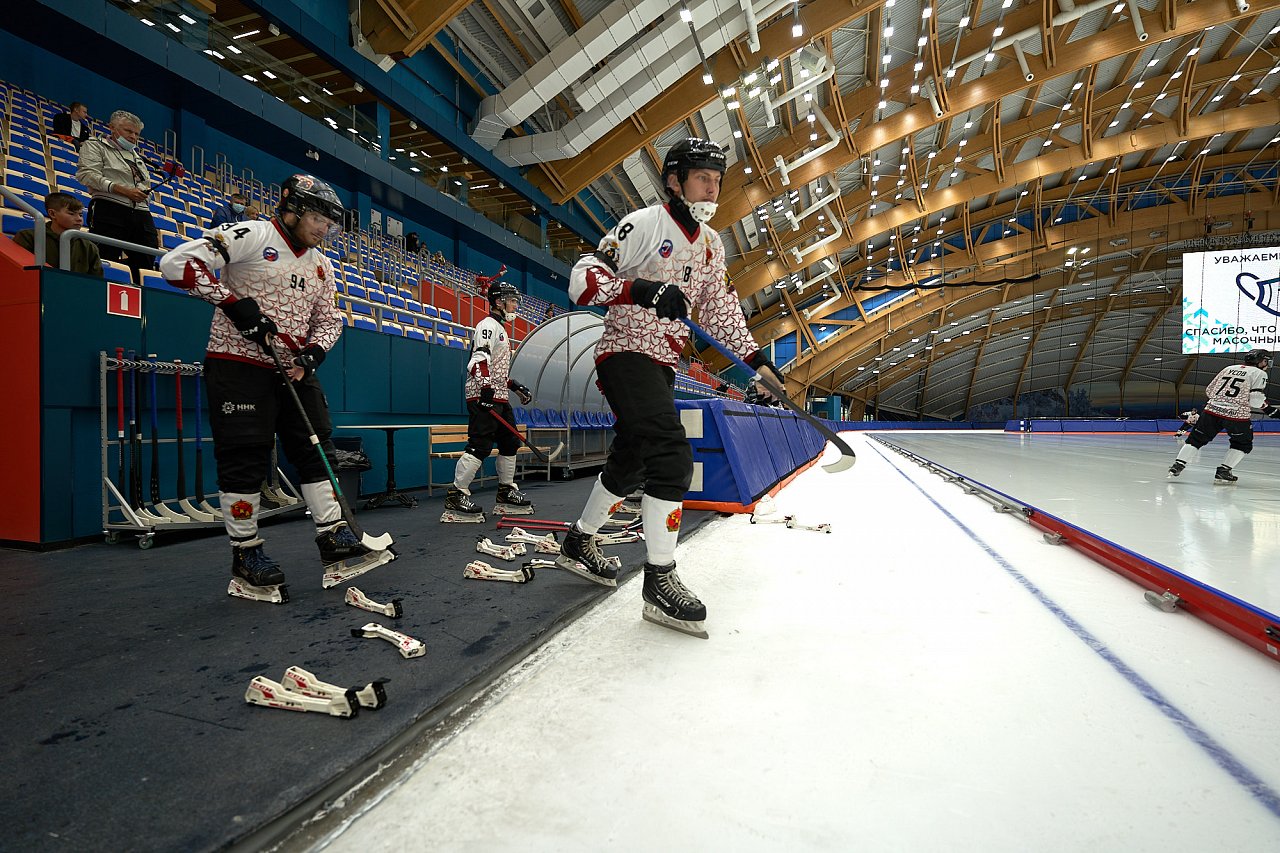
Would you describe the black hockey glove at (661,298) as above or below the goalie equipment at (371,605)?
above

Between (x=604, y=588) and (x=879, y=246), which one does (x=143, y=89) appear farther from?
(x=879, y=246)

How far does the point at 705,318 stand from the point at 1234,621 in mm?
2145

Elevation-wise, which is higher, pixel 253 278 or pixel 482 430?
pixel 253 278

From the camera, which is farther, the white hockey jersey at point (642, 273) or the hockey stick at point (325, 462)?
the hockey stick at point (325, 462)

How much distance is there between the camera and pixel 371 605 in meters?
2.22

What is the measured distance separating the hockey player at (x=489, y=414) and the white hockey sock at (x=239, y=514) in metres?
1.96

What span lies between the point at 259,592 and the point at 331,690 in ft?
4.31

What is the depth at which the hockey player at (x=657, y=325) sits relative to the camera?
85.8 inches

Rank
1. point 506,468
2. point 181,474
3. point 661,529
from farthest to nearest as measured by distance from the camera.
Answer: point 506,468, point 181,474, point 661,529

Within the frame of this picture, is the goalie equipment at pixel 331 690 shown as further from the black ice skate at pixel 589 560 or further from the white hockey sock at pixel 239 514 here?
the white hockey sock at pixel 239 514

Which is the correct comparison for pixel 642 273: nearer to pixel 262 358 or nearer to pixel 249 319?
pixel 249 319

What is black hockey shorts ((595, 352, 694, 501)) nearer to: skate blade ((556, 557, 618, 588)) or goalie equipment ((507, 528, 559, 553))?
skate blade ((556, 557, 618, 588))

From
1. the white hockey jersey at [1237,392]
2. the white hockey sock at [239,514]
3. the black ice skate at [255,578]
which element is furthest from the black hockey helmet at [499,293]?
the white hockey jersey at [1237,392]

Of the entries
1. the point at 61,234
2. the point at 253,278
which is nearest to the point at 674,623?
the point at 253,278
